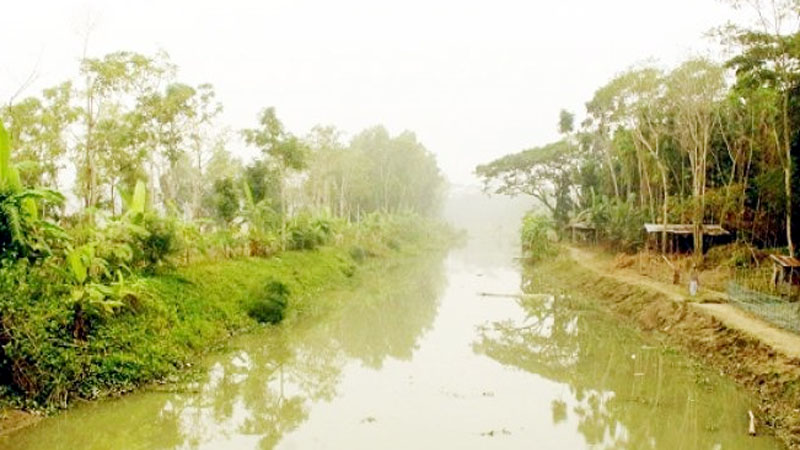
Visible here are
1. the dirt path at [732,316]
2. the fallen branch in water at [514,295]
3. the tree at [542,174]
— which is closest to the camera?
the dirt path at [732,316]

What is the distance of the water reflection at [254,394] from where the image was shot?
8.79 m

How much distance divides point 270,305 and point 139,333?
529cm

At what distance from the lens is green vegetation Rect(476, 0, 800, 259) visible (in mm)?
16141

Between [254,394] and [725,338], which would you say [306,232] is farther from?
[725,338]

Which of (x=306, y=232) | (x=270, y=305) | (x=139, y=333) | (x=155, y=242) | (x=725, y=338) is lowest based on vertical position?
(x=725, y=338)

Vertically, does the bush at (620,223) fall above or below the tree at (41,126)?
below

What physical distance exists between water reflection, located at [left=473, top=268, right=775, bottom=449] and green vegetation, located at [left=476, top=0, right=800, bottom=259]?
588cm

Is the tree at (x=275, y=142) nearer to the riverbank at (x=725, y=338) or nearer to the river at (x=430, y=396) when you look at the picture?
the river at (x=430, y=396)

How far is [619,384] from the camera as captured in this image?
1188cm

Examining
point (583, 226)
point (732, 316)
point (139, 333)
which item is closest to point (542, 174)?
point (583, 226)

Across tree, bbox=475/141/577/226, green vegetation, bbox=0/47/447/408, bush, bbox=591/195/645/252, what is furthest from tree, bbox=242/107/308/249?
tree, bbox=475/141/577/226

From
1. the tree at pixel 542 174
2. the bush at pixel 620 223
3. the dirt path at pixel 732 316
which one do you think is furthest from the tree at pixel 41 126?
the tree at pixel 542 174

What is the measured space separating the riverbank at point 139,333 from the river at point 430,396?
43 cm

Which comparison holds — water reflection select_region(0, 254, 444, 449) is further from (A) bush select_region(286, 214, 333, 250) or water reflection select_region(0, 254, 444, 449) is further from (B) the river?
(A) bush select_region(286, 214, 333, 250)
